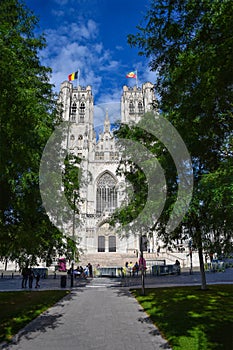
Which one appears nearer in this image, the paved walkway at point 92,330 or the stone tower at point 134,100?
the paved walkway at point 92,330

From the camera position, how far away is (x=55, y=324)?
22.1ft

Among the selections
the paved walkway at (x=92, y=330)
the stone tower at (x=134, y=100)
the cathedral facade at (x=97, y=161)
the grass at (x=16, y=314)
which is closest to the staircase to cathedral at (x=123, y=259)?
the cathedral facade at (x=97, y=161)

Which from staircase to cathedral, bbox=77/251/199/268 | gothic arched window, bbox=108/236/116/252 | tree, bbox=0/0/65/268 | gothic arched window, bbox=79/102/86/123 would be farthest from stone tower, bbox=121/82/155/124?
tree, bbox=0/0/65/268

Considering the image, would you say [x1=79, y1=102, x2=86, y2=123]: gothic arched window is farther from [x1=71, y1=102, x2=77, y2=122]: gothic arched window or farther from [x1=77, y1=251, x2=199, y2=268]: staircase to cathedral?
[x1=77, y1=251, x2=199, y2=268]: staircase to cathedral

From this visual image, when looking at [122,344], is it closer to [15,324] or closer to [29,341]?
[29,341]

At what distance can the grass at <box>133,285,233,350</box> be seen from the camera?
15.7 ft

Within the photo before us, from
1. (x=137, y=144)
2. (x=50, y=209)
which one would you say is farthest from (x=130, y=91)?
(x=50, y=209)

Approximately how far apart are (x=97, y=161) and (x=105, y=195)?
6554mm

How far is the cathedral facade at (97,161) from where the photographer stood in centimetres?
4219

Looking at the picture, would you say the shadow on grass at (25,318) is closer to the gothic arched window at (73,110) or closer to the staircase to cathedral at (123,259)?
the staircase to cathedral at (123,259)

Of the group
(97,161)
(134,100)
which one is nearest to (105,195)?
(97,161)

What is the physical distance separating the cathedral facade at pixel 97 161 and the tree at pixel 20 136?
83.5 feet

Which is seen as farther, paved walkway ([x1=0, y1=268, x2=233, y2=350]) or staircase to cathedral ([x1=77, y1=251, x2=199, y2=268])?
staircase to cathedral ([x1=77, y1=251, x2=199, y2=268])

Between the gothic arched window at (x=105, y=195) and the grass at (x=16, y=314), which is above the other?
the gothic arched window at (x=105, y=195)
